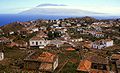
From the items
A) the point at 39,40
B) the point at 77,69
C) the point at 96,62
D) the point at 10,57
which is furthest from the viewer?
the point at 39,40

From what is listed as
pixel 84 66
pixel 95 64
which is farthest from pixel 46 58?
pixel 95 64

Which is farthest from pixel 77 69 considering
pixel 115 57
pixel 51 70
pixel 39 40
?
pixel 39 40

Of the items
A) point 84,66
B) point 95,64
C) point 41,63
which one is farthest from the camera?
point 95,64

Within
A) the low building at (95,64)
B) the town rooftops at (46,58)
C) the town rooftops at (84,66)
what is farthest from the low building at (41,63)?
the low building at (95,64)

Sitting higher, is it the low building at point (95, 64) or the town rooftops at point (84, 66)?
the town rooftops at point (84, 66)

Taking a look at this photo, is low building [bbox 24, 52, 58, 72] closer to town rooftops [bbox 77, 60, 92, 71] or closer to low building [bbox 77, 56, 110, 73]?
town rooftops [bbox 77, 60, 92, 71]

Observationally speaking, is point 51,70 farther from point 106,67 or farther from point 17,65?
point 106,67

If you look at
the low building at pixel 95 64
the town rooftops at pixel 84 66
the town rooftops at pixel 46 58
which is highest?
the town rooftops at pixel 46 58

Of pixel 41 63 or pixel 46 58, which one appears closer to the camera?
pixel 41 63

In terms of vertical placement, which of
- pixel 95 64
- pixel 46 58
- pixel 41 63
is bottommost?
pixel 95 64

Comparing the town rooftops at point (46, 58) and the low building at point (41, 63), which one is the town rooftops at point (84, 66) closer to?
the low building at point (41, 63)

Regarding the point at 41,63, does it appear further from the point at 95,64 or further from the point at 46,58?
the point at 95,64
